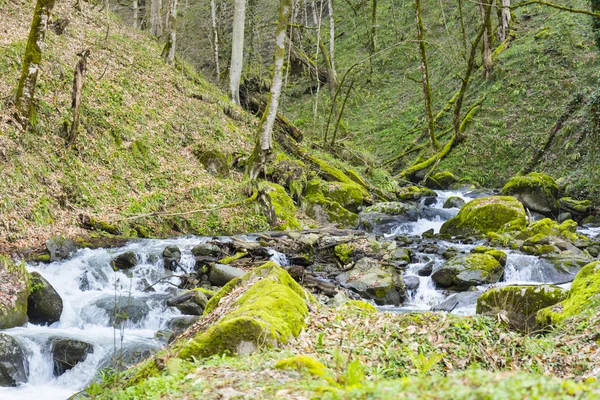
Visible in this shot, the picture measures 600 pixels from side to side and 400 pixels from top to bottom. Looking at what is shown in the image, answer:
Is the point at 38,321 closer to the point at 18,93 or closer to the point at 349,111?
the point at 18,93

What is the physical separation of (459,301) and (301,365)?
618 centimetres

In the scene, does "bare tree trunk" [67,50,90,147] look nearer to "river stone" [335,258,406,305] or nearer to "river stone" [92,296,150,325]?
"river stone" [92,296,150,325]

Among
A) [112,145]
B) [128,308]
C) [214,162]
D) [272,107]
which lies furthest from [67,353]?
[214,162]

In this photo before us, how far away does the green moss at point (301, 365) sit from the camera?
4.02 m

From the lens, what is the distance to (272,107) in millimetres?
14789

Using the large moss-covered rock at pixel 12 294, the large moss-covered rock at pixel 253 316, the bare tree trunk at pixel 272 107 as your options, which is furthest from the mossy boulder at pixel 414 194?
the large moss-covered rock at pixel 12 294

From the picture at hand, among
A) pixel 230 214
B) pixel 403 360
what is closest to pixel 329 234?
pixel 230 214

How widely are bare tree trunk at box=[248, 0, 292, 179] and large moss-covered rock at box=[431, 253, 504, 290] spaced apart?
265 inches

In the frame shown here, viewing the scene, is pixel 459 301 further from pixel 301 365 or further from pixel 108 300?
pixel 108 300

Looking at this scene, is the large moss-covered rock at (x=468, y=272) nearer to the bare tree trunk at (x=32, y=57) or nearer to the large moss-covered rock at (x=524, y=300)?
the large moss-covered rock at (x=524, y=300)

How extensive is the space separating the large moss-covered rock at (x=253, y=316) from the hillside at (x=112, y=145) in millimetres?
5421

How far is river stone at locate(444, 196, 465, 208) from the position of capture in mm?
18609

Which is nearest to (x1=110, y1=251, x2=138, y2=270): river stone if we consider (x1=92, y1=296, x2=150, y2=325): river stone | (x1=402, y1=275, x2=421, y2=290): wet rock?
(x1=92, y1=296, x2=150, y2=325): river stone

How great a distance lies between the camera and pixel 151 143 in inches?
601
